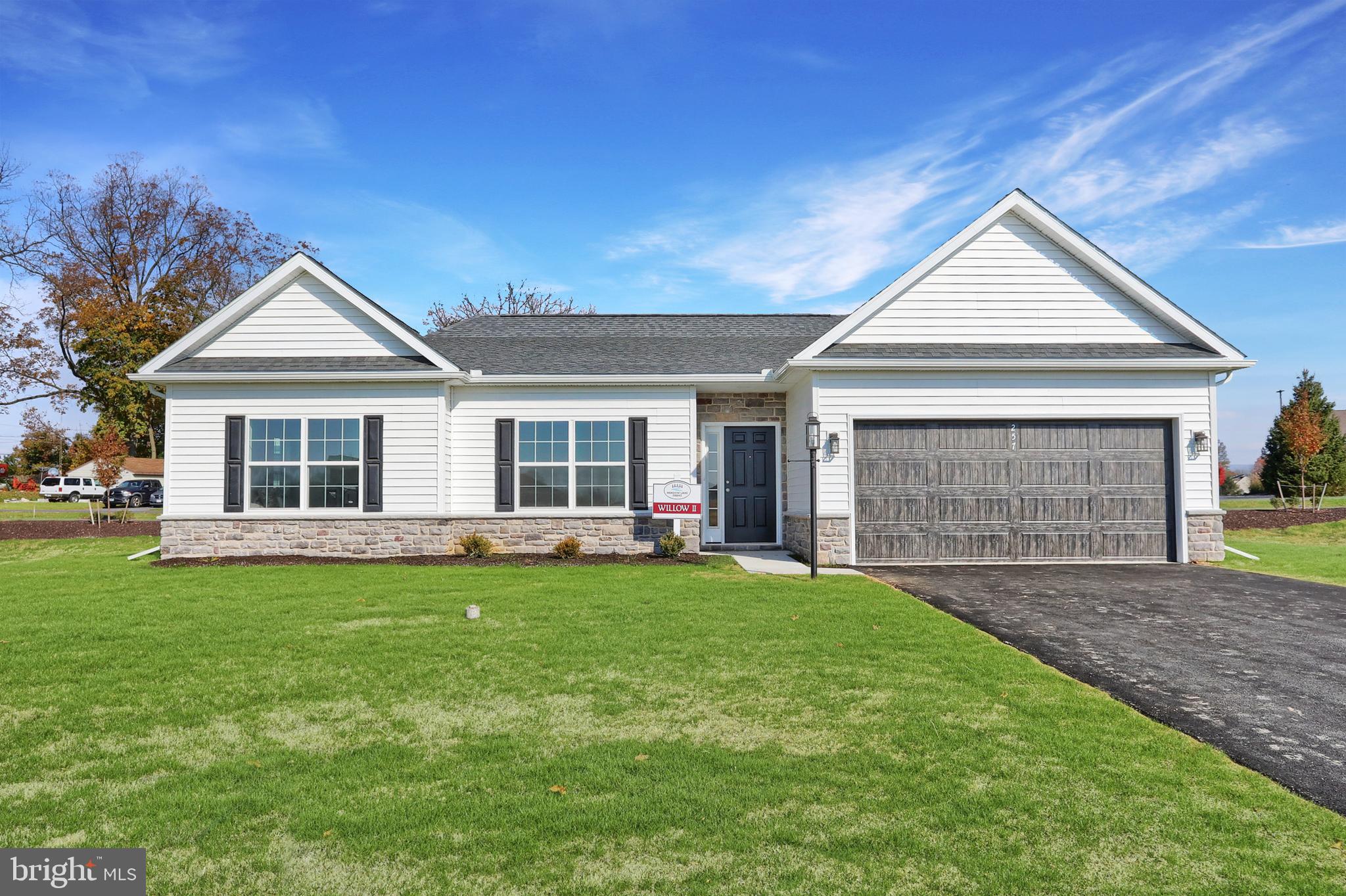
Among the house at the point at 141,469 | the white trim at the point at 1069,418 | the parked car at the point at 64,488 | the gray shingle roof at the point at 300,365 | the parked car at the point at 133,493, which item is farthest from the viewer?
the house at the point at 141,469

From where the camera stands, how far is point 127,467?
51562 mm

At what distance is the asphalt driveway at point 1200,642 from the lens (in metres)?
4.59

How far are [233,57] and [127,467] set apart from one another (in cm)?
4952

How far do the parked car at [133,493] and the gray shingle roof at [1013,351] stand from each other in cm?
3778

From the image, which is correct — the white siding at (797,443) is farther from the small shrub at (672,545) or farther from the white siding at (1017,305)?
→ the small shrub at (672,545)

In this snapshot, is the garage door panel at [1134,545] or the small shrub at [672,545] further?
the small shrub at [672,545]

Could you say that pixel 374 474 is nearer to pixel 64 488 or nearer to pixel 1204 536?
pixel 1204 536

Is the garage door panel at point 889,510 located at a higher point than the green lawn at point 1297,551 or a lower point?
higher

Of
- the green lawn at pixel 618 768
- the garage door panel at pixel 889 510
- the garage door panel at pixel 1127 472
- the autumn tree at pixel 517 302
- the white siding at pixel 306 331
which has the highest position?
the autumn tree at pixel 517 302

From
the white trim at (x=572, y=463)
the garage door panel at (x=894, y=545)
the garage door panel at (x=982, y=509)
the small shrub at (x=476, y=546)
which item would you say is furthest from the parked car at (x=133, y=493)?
the garage door panel at (x=982, y=509)

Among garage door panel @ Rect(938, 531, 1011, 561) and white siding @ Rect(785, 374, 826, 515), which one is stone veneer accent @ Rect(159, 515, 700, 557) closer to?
white siding @ Rect(785, 374, 826, 515)

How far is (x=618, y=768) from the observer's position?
403 centimetres

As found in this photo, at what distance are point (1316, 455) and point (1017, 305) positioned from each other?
31.7m

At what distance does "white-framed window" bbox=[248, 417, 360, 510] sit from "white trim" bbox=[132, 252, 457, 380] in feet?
6.23
